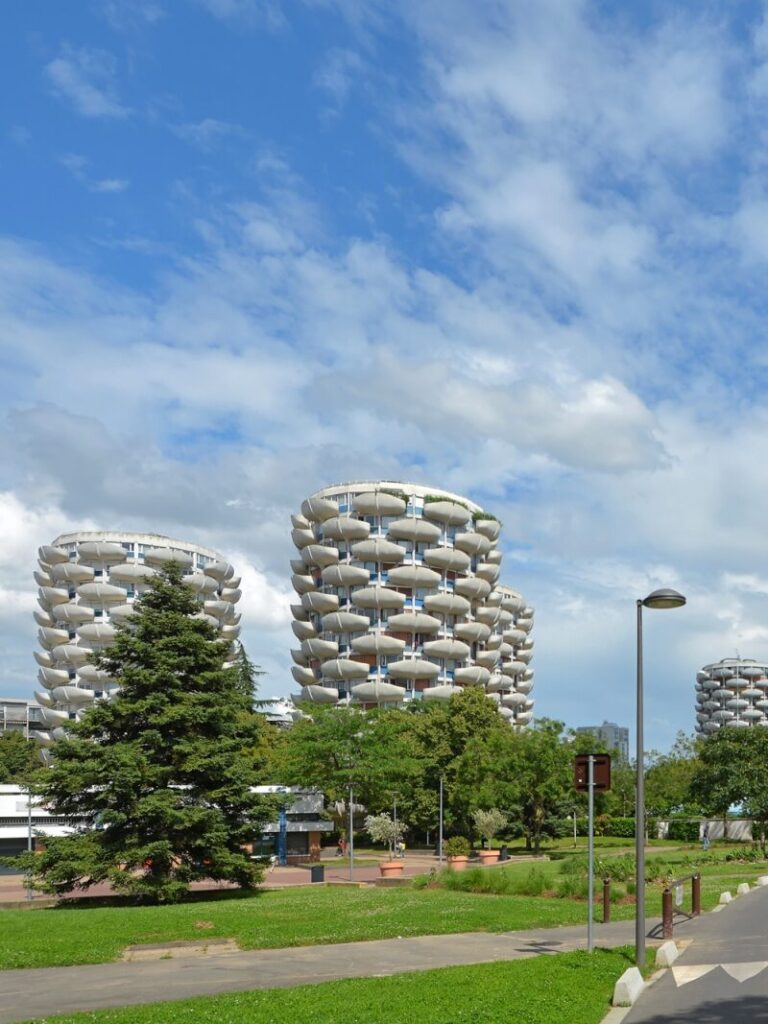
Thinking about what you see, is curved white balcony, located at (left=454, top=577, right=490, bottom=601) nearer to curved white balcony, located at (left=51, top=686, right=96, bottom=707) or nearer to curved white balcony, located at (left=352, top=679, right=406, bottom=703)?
curved white balcony, located at (left=352, top=679, right=406, bottom=703)

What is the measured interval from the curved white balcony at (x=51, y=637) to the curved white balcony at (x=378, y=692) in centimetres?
3651

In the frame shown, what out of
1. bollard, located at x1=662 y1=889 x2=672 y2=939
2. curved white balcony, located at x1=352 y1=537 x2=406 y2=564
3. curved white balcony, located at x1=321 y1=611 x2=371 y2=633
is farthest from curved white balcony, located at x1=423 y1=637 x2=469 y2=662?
bollard, located at x1=662 y1=889 x2=672 y2=939

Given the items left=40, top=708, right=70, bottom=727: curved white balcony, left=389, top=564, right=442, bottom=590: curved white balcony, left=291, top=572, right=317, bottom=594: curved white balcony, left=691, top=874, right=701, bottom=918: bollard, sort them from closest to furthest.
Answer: left=691, top=874, right=701, bottom=918: bollard, left=389, top=564, right=442, bottom=590: curved white balcony, left=291, top=572, right=317, bottom=594: curved white balcony, left=40, top=708, right=70, bottom=727: curved white balcony

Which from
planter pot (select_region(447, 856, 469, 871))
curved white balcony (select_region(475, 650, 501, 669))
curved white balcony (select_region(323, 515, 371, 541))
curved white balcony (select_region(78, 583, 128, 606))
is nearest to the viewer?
planter pot (select_region(447, 856, 469, 871))

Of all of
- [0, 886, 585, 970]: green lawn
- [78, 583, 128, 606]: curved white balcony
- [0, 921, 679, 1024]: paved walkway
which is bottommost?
[0, 886, 585, 970]: green lawn

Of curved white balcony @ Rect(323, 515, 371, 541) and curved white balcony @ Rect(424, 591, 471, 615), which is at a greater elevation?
curved white balcony @ Rect(323, 515, 371, 541)

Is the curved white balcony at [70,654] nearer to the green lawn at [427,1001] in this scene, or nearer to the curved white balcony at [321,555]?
the curved white balcony at [321,555]

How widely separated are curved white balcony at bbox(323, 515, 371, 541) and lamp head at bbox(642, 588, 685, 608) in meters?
88.7

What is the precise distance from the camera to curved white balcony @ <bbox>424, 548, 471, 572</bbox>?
355ft

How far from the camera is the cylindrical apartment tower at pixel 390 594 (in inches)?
4092

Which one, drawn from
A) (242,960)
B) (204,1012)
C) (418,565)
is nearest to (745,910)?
(242,960)

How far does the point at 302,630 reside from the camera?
110125 mm

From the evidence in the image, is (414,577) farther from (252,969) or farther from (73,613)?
(252,969)

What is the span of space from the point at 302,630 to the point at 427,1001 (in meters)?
96.2
